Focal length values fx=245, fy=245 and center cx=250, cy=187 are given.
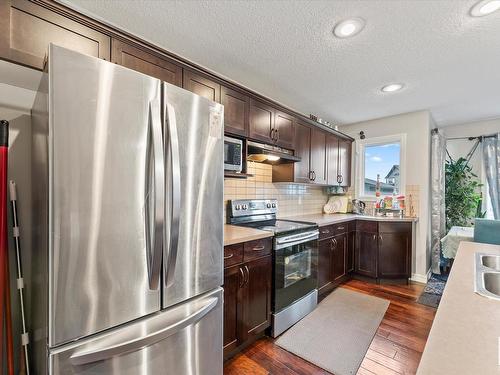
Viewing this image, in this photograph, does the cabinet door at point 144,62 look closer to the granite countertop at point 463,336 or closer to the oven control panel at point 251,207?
the oven control panel at point 251,207

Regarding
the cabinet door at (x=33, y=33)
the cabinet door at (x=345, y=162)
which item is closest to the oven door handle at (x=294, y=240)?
the cabinet door at (x=345, y=162)

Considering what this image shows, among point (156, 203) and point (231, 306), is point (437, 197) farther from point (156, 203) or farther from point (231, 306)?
point (156, 203)

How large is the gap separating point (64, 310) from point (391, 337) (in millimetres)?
2450

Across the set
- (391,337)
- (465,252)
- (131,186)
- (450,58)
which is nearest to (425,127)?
(450,58)

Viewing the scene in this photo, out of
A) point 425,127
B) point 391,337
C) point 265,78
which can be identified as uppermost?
point 265,78

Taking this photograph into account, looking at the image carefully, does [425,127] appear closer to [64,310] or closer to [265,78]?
[265,78]

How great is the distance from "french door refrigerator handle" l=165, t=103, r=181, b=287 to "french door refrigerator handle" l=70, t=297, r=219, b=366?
204 millimetres

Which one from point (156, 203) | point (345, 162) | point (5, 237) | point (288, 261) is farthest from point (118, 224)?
point (345, 162)

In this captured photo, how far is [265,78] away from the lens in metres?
2.47

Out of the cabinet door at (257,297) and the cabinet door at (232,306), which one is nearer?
the cabinet door at (232,306)

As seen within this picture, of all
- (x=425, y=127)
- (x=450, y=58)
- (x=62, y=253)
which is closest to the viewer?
(x=62, y=253)

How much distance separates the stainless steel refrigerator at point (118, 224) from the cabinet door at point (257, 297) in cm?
57

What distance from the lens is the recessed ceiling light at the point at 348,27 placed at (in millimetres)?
1643

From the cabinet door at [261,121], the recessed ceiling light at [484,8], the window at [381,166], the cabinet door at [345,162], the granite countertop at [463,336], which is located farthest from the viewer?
the cabinet door at [345,162]
